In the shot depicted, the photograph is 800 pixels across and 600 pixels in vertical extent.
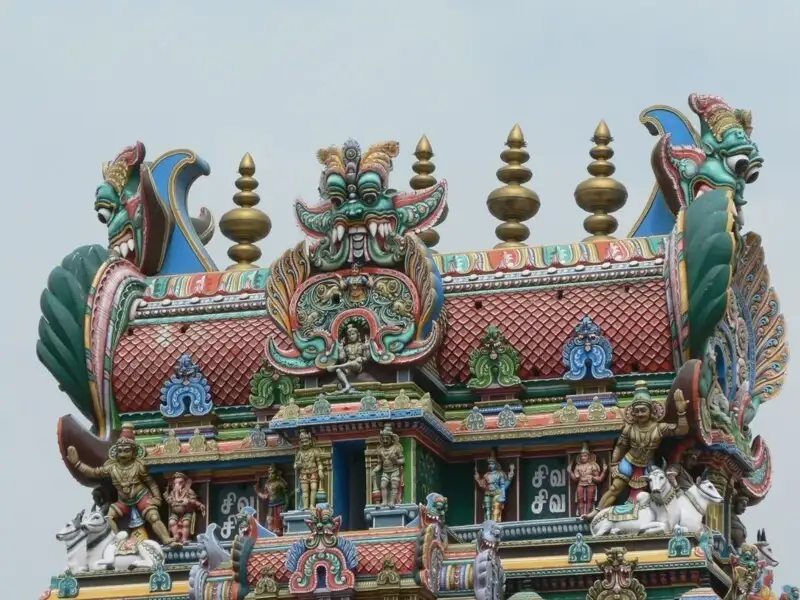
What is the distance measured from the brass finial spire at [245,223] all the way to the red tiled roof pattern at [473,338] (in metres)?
2.98

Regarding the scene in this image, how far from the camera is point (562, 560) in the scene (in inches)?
1945

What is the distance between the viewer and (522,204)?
54062 mm

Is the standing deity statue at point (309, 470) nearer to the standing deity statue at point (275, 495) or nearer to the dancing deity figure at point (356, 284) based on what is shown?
the standing deity statue at point (275, 495)

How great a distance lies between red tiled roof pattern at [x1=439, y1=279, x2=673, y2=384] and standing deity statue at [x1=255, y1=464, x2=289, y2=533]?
115 inches

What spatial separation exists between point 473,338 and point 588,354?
5.99 feet

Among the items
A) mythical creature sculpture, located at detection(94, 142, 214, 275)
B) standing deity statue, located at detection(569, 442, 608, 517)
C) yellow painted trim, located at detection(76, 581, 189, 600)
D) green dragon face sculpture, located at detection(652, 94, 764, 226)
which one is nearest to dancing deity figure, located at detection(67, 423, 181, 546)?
yellow painted trim, located at detection(76, 581, 189, 600)

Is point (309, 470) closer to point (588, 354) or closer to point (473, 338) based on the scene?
point (473, 338)

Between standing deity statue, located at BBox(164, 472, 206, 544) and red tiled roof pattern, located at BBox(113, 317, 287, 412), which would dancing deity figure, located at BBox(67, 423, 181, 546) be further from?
red tiled roof pattern, located at BBox(113, 317, 287, 412)

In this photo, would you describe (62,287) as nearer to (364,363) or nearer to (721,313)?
(364,363)

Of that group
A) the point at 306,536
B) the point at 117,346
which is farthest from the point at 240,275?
the point at 306,536

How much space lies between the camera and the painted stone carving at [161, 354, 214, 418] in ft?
173

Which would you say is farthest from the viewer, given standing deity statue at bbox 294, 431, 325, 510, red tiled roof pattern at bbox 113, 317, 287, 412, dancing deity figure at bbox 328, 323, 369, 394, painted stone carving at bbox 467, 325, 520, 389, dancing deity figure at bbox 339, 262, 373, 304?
red tiled roof pattern at bbox 113, 317, 287, 412

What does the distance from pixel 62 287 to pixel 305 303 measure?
175 inches

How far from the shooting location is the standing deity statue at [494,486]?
50.6 meters
